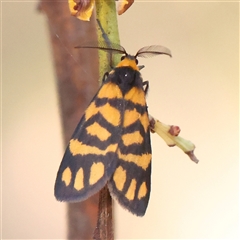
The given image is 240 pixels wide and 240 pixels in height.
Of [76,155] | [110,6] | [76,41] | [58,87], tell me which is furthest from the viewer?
[58,87]

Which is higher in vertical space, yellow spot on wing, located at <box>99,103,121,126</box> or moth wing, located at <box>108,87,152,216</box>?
yellow spot on wing, located at <box>99,103,121,126</box>

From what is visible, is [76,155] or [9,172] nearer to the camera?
[76,155]

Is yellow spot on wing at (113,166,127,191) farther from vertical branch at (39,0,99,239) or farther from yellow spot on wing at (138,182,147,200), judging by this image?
vertical branch at (39,0,99,239)

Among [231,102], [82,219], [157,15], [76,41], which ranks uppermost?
[157,15]

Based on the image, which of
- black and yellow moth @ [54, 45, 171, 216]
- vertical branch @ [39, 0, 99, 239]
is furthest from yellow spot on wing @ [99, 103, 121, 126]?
vertical branch @ [39, 0, 99, 239]

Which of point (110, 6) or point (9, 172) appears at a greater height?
point (110, 6)

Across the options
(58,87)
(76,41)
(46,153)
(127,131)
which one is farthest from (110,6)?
(46,153)

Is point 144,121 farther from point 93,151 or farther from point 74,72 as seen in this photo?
point 74,72

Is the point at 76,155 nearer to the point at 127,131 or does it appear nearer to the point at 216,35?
the point at 127,131
